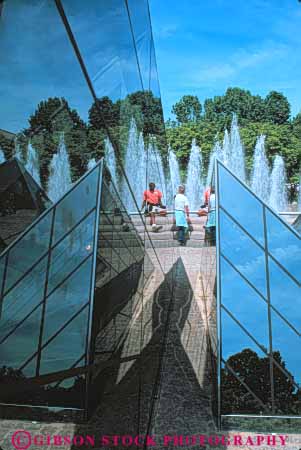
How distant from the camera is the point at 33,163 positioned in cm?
156

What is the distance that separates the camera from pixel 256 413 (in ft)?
16.7

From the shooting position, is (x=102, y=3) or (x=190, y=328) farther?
(x=190, y=328)

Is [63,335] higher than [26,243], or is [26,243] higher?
[26,243]

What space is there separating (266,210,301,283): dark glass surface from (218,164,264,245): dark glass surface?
4.7 inches

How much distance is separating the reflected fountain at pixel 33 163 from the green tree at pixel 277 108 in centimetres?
3135

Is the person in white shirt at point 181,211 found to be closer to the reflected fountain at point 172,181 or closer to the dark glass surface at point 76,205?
the reflected fountain at point 172,181

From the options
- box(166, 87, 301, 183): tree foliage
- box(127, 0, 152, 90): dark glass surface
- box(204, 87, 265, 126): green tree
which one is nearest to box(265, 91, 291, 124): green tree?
box(166, 87, 301, 183): tree foliage

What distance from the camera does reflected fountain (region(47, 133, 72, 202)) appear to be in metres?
1.70

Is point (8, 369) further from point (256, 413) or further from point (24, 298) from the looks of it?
point (256, 413)

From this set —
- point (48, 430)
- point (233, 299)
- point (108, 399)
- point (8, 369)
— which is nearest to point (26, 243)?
point (8, 369)

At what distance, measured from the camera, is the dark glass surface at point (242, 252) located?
5410 mm

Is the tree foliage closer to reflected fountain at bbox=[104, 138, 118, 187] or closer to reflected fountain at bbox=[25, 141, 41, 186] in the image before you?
reflected fountain at bbox=[104, 138, 118, 187]

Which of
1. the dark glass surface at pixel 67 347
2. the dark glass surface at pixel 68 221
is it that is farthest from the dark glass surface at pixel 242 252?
the dark glass surface at pixel 67 347

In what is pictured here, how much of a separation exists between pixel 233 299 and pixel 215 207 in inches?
46.4
